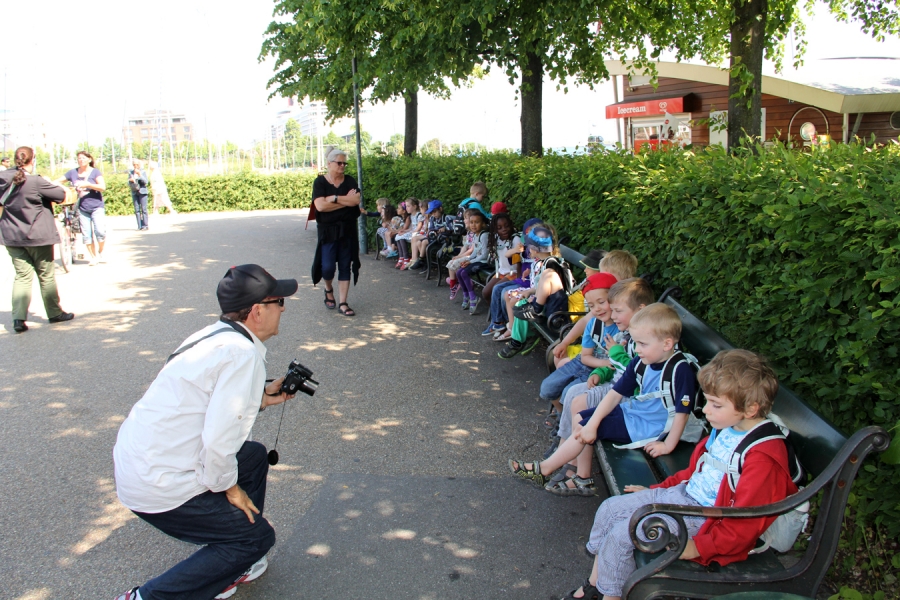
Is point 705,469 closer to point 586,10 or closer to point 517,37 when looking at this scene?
point 586,10

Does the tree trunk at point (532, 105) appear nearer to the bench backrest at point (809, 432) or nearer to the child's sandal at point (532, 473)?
the child's sandal at point (532, 473)

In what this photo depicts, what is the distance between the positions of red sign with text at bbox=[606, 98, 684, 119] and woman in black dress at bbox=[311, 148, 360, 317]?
1337 cm

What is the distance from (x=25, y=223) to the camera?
809 centimetres

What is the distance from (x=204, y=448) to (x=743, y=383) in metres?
2.08

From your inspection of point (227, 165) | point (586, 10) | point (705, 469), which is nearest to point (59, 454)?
point (705, 469)

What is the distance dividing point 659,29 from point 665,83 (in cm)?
857

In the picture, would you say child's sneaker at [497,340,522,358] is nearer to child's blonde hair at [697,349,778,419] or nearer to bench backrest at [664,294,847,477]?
bench backrest at [664,294,847,477]

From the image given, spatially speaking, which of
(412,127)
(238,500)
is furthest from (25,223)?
(412,127)

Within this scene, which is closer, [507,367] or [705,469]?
[705,469]

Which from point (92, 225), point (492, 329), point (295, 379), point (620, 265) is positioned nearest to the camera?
point (295, 379)

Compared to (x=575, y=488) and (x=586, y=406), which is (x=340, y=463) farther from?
(x=586, y=406)

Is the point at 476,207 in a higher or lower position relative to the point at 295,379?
higher

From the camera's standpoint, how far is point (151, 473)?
2820 millimetres

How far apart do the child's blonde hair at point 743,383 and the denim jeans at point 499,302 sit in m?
4.57
